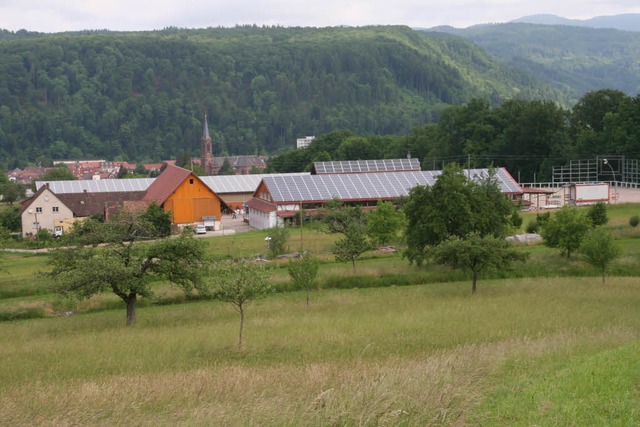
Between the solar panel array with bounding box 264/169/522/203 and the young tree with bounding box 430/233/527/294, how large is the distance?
31.8 m

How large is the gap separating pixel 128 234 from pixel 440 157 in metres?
74.2

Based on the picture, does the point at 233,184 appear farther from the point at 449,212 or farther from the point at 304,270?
the point at 304,270

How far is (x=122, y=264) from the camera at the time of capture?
27156 mm

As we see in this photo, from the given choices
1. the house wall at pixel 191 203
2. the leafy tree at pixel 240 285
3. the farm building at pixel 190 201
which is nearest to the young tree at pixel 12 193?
the farm building at pixel 190 201

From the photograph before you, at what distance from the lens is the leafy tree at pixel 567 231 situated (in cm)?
3681

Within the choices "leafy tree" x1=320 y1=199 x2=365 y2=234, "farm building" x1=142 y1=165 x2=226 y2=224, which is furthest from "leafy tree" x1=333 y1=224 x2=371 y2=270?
"farm building" x1=142 y1=165 x2=226 y2=224

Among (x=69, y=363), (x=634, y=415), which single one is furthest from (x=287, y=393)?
(x=69, y=363)

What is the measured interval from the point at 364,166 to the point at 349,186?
22.0 m

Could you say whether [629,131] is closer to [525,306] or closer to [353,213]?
[353,213]

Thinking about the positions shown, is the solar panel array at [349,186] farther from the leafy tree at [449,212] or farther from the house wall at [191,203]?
the leafy tree at [449,212]

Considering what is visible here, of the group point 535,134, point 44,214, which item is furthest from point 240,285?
point 535,134

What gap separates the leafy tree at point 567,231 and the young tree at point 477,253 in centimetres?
565

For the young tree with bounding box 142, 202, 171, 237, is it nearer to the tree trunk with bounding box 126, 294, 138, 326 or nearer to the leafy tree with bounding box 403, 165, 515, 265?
the leafy tree with bounding box 403, 165, 515, 265

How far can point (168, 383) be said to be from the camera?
16.4 metres
